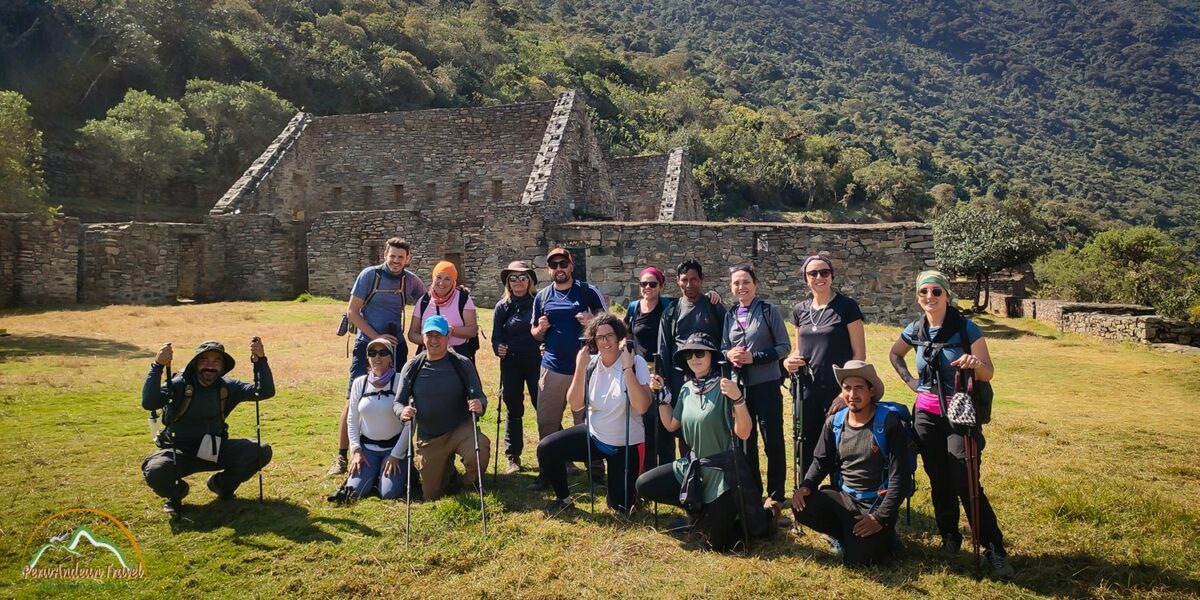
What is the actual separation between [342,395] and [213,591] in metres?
4.91

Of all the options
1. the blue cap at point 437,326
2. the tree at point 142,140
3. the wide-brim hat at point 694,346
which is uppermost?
the tree at point 142,140

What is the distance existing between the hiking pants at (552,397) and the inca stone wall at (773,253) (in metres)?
9.03

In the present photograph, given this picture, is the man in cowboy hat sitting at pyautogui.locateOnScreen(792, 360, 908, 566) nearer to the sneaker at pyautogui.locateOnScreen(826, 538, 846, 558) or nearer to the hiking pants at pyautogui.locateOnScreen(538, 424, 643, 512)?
the sneaker at pyautogui.locateOnScreen(826, 538, 846, 558)

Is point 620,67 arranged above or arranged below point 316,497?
above

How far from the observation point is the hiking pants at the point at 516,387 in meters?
6.13

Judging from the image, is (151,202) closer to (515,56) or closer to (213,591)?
(213,591)

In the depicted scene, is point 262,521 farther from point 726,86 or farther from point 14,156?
point 726,86

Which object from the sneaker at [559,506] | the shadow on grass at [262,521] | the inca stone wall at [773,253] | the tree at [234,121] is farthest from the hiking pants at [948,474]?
the tree at [234,121]

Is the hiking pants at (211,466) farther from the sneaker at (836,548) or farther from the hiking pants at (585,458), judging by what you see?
the sneaker at (836,548)

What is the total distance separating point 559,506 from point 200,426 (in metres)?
2.76

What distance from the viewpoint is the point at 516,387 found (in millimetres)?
6184

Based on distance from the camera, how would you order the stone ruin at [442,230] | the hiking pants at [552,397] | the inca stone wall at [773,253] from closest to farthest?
the hiking pants at [552,397] → the inca stone wall at [773,253] → the stone ruin at [442,230]

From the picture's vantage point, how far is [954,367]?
165 inches

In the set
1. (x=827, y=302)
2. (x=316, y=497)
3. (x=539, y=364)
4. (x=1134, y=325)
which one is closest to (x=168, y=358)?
(x=316, y=497)
